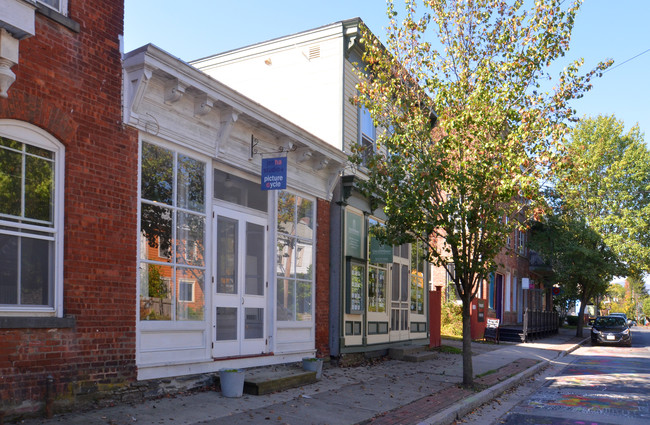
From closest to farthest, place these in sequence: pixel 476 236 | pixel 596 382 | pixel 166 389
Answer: pixel 166 389 < pixel 476 236 < pixel 596 382

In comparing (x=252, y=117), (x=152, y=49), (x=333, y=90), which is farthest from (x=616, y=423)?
(x=333, y=90)

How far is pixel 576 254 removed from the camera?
1334 inches

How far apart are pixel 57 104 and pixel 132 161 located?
4.50 feet

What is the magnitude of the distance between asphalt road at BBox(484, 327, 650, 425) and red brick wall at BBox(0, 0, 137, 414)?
6082 millimetres

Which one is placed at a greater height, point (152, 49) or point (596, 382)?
point (152, 49)

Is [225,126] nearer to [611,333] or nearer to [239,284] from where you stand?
[239,284]

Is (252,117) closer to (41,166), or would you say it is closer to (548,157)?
(41,166)

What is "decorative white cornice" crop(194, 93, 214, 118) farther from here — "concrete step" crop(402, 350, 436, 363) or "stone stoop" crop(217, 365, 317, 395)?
"concrete step" crop(402, 350, 436, 363)

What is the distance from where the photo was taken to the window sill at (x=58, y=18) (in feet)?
23.1

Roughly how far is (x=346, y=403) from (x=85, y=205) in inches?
197

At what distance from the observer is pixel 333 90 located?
1502cm

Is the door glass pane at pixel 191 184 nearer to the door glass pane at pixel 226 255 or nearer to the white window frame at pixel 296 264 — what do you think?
the door glass pane at pixel 226 255

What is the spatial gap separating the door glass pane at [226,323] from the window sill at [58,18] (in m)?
5.01

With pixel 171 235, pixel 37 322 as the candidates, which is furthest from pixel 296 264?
pixel 37 322
